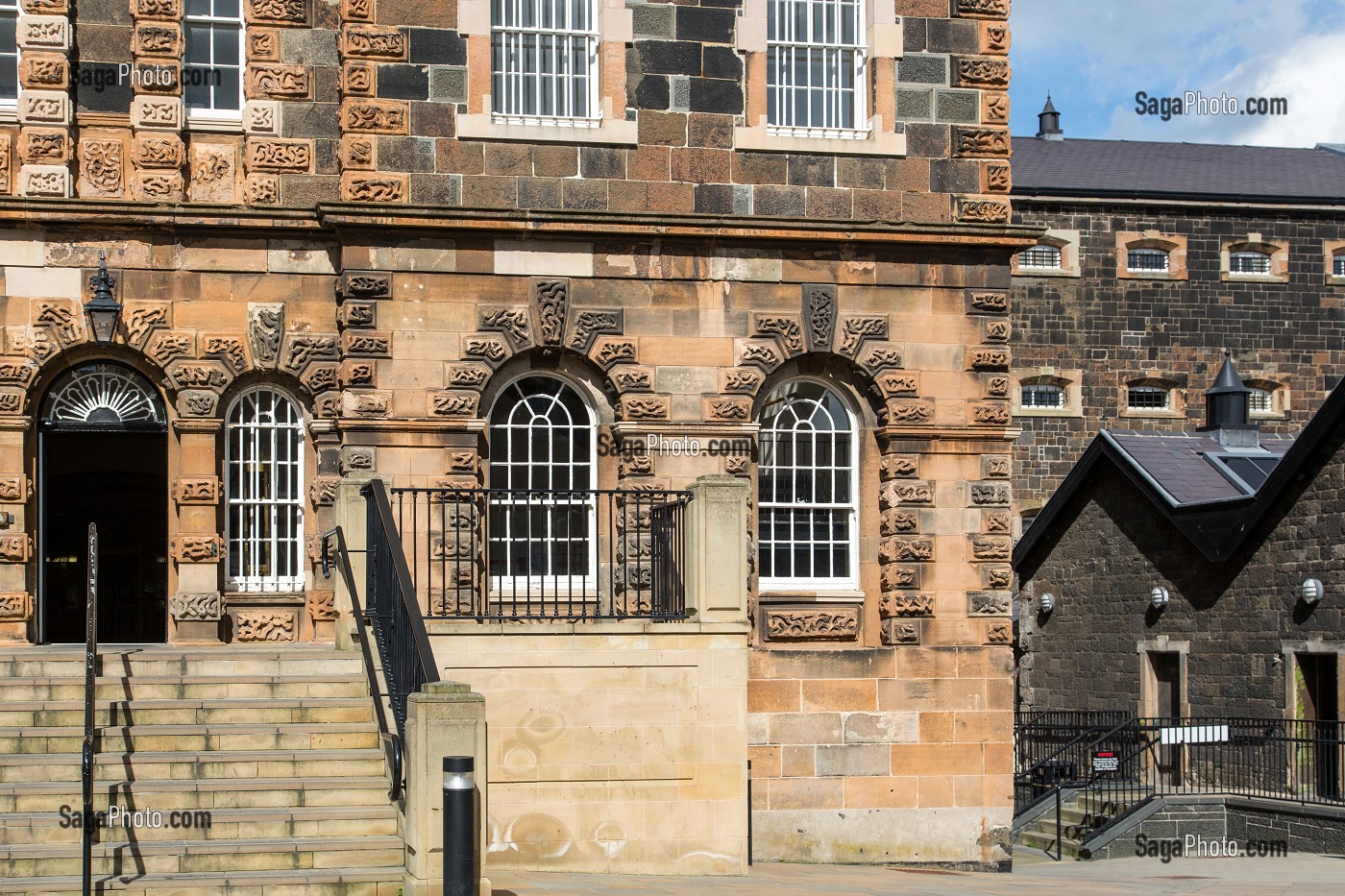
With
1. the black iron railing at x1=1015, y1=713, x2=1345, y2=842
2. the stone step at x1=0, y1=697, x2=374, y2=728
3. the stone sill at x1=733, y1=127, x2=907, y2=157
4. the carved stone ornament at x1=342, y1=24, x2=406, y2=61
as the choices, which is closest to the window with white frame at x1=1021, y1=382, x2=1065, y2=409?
the black iron railing at x1=1015, y1=713, x2=1345, y2=842

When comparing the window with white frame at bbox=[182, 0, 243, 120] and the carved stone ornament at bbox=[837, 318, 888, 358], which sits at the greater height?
the window with white frame at bbox=[182, 0, 243, 120]

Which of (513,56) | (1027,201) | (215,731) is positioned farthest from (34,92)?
(1027,201)

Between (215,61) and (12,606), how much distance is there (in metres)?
5.33

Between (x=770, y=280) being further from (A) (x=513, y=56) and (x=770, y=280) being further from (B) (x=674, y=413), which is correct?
(A) (x=513, y=56)

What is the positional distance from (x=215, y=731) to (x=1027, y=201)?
30.3 m

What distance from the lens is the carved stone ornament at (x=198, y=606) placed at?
54.0ft

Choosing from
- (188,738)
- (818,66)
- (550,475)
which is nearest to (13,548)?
(188,738)

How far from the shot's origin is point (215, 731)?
12.6 m

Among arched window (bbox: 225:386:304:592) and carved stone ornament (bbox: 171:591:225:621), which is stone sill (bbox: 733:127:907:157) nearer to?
arched window (bbox: 225:386:304:592)

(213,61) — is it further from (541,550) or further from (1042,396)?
(1042,396)

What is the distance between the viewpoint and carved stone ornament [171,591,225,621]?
1647cm

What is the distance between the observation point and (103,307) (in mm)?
16219

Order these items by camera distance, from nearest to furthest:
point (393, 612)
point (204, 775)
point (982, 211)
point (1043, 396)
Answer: point (204, 775) → point (393, 612) → point (982, 211) → point (1043, 396)

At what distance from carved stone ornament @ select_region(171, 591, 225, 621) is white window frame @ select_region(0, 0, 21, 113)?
4684 millimetres
